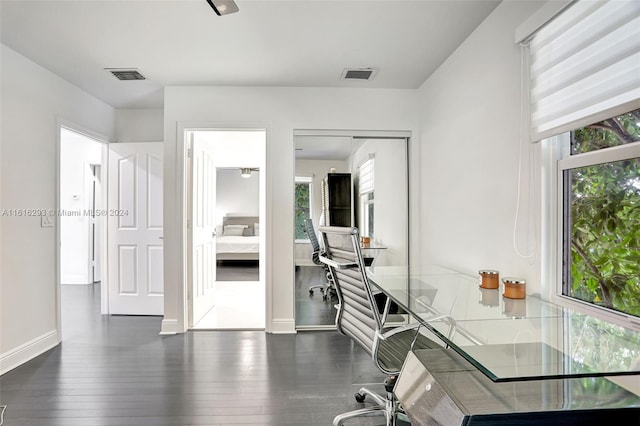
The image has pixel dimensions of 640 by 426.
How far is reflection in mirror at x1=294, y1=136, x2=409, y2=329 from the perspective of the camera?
3.69 m

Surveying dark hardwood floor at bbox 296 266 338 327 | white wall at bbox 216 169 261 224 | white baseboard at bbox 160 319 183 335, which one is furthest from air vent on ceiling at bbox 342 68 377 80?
white wall at bbox 216 169 261 224

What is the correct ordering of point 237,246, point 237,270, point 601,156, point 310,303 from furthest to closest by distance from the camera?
point 237,246 < point 237,270 < point 310,303 < point 601,156

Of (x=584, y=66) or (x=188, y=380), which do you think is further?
(x=188, y=380)

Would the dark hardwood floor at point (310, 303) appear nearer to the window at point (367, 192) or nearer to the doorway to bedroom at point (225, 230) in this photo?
the doorway to bedroom at point (225, 230)

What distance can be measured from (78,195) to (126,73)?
370 centimetres

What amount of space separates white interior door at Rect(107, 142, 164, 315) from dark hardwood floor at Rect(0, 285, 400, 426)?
0.60 metres

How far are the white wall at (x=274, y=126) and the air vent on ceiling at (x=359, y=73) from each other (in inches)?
11.2

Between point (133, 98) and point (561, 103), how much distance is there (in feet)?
13.4

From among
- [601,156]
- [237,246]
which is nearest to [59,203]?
[601,156]

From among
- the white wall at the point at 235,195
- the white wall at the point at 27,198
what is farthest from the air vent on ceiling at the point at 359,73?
the white wall at the point at 235,195

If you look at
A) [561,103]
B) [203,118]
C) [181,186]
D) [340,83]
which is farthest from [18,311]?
Result: [561,103]

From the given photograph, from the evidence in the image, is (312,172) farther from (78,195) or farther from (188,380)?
(78,195)

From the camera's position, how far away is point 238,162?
6402 mm

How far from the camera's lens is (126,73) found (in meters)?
3.20
